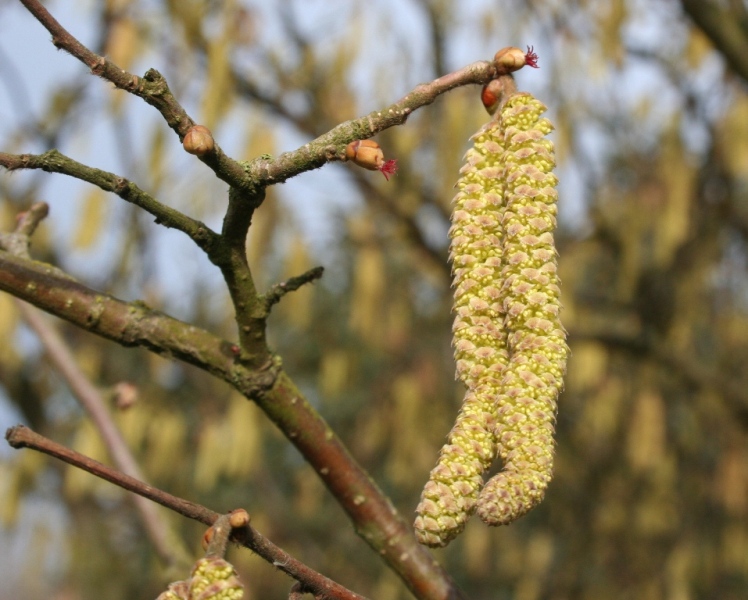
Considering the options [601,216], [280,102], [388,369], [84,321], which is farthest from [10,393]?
[84,321]

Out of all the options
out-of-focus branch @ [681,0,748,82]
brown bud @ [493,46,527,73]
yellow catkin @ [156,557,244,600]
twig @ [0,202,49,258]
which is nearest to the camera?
yellow catkin @ [156,557,244,600]

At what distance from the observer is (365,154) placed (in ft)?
2.10

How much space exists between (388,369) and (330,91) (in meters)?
1.01

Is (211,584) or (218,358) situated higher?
(218,358)

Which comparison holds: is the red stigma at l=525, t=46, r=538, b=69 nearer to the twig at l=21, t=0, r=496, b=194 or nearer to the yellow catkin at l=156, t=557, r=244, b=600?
the twig at l=21, t=0, r=496, b=194

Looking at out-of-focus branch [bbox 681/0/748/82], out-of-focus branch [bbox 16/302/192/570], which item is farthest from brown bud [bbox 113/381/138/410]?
out-of-focus branch [bbox 681/0/748/82]

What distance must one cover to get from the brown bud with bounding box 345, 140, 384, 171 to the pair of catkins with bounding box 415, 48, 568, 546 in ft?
0.46

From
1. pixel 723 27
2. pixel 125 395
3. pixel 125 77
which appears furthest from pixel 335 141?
pixel 723 27

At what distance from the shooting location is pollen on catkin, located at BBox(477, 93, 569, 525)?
2.17 ft

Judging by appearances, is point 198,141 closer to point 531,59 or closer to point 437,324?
point 531,59

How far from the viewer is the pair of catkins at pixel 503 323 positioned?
2.11 feet

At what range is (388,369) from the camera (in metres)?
3.25

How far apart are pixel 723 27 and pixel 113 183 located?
1.53m

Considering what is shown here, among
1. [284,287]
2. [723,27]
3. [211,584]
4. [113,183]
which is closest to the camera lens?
[211,584]
